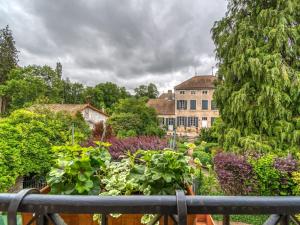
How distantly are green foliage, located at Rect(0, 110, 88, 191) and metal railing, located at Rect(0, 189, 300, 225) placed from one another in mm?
7966

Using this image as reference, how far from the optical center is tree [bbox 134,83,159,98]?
1720 inches

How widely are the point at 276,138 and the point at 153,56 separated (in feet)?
46.4

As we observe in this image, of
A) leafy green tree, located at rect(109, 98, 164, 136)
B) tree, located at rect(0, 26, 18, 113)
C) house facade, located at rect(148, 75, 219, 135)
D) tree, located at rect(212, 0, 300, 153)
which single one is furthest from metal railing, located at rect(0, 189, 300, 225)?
tree, located at rect(0, 26, 18, 113)

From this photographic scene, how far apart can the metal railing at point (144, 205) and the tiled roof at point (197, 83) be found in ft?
91.9

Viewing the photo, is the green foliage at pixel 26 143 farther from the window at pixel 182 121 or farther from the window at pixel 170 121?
the window at pixel 170 121

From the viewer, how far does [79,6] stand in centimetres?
993

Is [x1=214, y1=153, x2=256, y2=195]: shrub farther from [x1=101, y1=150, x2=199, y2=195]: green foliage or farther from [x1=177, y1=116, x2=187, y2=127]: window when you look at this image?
[x1=177, y1=116, x2=187, y2=127]: window

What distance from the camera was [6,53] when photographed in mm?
29188

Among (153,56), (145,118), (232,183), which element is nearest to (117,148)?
(232,183)

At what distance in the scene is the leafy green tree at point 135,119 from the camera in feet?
63.2

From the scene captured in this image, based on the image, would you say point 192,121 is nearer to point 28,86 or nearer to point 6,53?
point 28,86

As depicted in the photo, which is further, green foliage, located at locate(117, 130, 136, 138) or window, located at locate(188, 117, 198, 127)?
window, located at locate(188, 117, 198, 127)

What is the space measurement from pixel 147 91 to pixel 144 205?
43419mm

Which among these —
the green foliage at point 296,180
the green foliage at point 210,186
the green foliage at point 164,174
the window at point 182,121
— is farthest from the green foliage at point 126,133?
the green foliage at point 164,174
